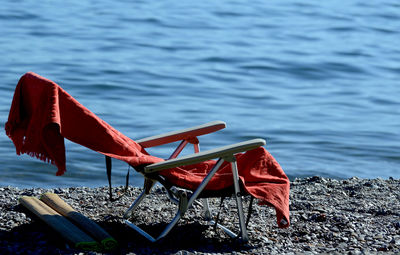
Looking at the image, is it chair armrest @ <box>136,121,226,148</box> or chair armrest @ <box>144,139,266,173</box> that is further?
chair armrest @ <box>136,121,226,148</box>

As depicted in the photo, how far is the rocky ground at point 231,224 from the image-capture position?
14.3 ft

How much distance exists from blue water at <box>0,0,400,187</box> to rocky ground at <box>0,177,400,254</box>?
72.7 inches

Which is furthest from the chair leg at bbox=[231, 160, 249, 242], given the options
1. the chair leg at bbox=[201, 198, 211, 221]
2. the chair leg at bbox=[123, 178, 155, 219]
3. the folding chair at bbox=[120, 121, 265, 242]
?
the chair leg at bbox=[123, 178, 155, 219]

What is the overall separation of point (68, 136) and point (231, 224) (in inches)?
50.7

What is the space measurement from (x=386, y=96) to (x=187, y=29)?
24.3ft

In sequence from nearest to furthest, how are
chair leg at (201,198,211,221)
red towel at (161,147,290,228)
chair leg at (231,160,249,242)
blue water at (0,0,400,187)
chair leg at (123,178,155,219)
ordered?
chair leg at (231,160,249,242)
red towel at (161,147,290,228)
chair leg at (123,178,155,219)
chair leg at (201,198,211,221)
blue water at (0,0,400,187)

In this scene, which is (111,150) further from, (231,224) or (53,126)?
(231,224)

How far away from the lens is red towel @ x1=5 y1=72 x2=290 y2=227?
435 cm

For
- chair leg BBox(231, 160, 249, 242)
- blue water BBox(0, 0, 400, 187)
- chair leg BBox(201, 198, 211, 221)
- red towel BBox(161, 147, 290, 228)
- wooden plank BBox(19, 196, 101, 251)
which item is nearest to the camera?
wooden plank BBox(19, 196, 101, 251)

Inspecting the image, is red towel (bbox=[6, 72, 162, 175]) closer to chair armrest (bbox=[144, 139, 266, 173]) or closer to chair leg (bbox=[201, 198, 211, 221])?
chair armrest (bbox=[144, 139, 266, 173])

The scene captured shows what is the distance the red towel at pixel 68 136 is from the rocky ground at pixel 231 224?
322mm

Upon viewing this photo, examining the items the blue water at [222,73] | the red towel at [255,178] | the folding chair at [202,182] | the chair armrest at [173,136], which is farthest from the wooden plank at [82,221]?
the blue water at [222,73]

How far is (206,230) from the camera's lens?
474 centimetres

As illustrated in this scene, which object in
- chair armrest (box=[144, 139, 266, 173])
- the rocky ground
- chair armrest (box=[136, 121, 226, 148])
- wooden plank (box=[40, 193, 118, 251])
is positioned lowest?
the rocky ground
